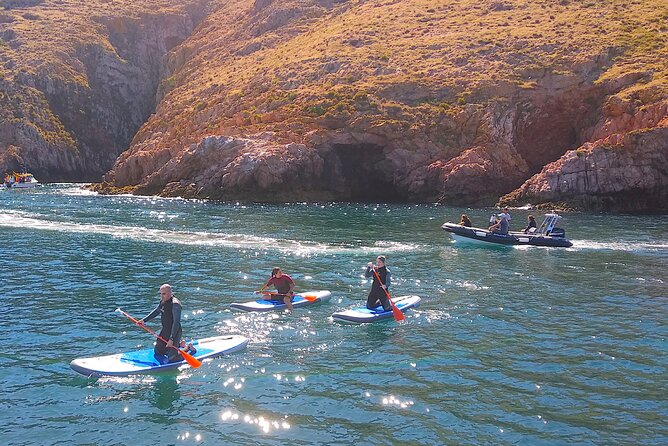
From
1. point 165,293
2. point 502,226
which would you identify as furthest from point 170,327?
point 502,226

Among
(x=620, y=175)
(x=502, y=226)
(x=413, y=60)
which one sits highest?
(x=413, y=60)

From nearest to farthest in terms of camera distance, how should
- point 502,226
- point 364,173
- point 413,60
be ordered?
1. point 502,226
2. point 364,173
3. point 413,60

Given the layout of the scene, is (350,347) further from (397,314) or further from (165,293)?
(165,293)

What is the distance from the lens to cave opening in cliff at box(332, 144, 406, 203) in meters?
76.8

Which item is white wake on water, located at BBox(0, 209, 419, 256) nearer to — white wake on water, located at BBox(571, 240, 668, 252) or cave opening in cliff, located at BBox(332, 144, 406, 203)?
white wake on water, located at BBox(571, 240, 668, 252)

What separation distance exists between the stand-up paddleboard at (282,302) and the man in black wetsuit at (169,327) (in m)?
6.37

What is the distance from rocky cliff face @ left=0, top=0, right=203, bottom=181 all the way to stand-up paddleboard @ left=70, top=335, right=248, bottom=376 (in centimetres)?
10840

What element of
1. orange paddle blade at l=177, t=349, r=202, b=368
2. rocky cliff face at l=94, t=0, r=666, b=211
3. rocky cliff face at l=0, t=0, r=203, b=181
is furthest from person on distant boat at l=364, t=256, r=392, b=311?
rocky cliff face at l=0, t=0, r=203, b=181

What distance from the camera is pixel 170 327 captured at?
Answer: 17.6 m

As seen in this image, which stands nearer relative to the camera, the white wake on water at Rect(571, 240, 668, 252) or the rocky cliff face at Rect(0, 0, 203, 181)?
the white wake on water at Rect(571, 240, 668, 252)

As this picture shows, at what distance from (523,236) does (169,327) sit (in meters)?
29.6

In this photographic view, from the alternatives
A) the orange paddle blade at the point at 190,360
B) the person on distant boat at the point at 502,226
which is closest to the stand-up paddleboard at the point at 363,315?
the orange paddle blade at the point at 190,360

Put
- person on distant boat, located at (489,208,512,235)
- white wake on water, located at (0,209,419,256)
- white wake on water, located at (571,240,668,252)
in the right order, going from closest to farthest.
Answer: white wake on water, located at (571,240,668,252), white wake on water, located at (0,209,419,256), person on distant boat, located at (489,208,512,235)

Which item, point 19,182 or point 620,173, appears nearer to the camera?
point 620,173
